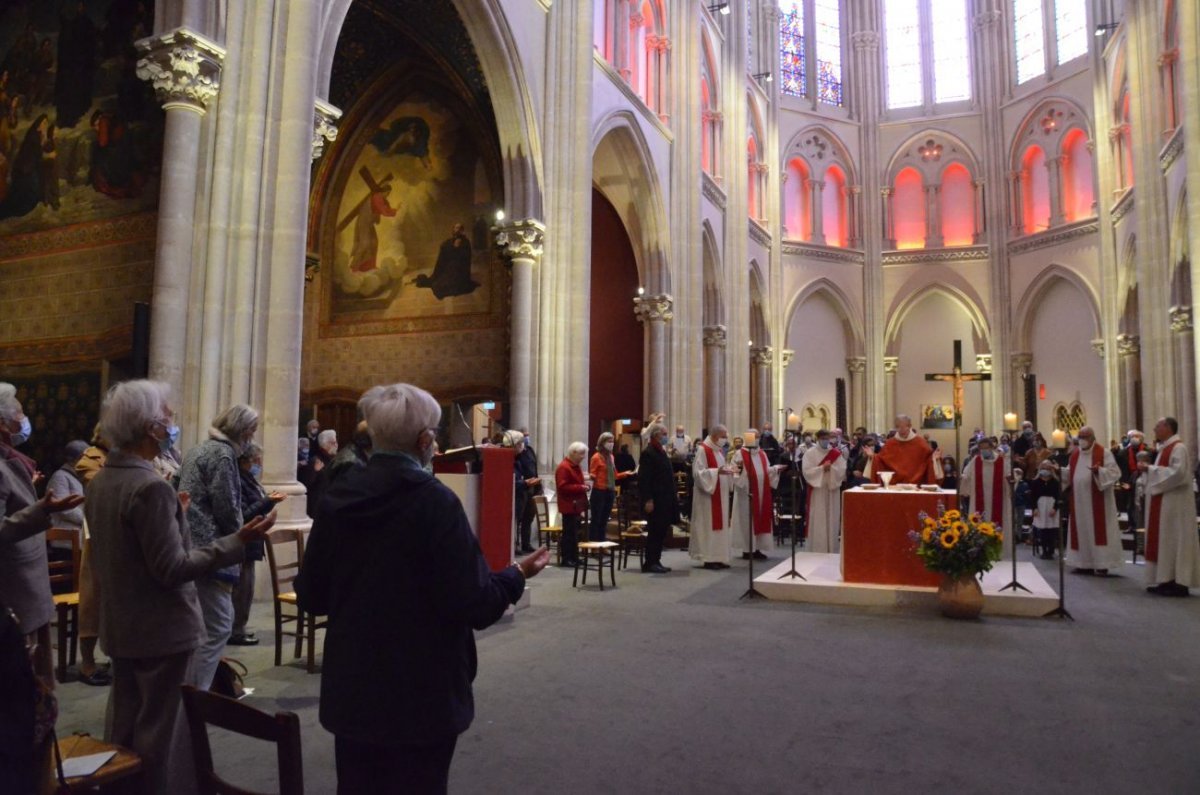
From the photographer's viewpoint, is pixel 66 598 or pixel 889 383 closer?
pixel 66 598

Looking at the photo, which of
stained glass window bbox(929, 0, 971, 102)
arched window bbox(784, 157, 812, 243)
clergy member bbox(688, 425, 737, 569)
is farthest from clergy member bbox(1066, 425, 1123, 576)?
stained glass window bbox(929, 0, 971, 102)

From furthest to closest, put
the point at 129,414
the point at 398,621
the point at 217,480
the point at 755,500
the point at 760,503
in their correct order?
the point at 760,503
the point at 755,500
the point at 217,480
the point at 129,414
the point at 398,621

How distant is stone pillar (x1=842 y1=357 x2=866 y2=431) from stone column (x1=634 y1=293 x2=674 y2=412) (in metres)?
13.3

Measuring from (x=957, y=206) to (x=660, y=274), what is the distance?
643 inches

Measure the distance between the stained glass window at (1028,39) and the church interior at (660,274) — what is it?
109mm

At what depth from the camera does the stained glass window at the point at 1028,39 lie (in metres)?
28.9

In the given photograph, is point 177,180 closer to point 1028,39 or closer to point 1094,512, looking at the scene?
point 1094,512

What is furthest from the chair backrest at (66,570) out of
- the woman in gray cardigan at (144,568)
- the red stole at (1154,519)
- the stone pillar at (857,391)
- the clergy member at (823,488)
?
the stone pillar at (857,391)

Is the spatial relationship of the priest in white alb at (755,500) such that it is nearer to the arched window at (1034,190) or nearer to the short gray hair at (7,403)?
the short gray hair at (7,403)

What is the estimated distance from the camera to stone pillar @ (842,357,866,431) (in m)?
30.8

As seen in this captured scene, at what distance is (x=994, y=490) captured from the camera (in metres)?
12.6

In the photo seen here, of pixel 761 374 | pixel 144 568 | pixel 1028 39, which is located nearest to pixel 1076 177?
pixel 1028 39

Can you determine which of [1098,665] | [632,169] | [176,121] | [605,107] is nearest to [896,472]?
[1098,665]

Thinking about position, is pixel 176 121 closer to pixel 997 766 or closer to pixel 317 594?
pixel 317 594
